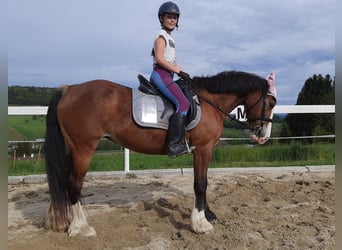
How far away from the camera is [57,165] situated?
4172 millimetres

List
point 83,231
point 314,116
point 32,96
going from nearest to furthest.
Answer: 1. point 83,231
2. point 32,96
3. point 314,116

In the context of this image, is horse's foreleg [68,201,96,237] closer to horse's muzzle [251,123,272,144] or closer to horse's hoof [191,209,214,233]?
horse's hoof [191,209,214,233]

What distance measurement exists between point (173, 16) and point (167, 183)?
3520 mm

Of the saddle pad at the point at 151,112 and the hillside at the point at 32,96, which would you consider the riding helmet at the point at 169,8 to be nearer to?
the saddle pad at the point at 151,112

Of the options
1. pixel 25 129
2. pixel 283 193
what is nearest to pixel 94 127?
pixel 283 193

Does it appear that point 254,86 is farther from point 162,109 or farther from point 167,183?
point 167,183

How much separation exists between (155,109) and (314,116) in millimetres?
9658

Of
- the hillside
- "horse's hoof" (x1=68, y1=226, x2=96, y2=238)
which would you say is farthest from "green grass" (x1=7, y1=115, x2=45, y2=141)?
"horse's hoof" (x1=68, y1=226, x2=96, y2=238)

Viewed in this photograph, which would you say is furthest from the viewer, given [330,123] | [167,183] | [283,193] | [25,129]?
[330,123]

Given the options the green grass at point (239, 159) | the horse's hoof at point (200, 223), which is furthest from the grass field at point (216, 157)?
the horse's hoof at point (200, 223)

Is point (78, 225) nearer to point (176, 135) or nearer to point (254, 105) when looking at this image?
point (176, 135)

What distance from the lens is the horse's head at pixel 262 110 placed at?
4.50 metres

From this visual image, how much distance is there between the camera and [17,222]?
4.60 metres

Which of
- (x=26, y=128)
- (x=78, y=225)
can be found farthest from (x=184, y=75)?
(x=26, y=128)
